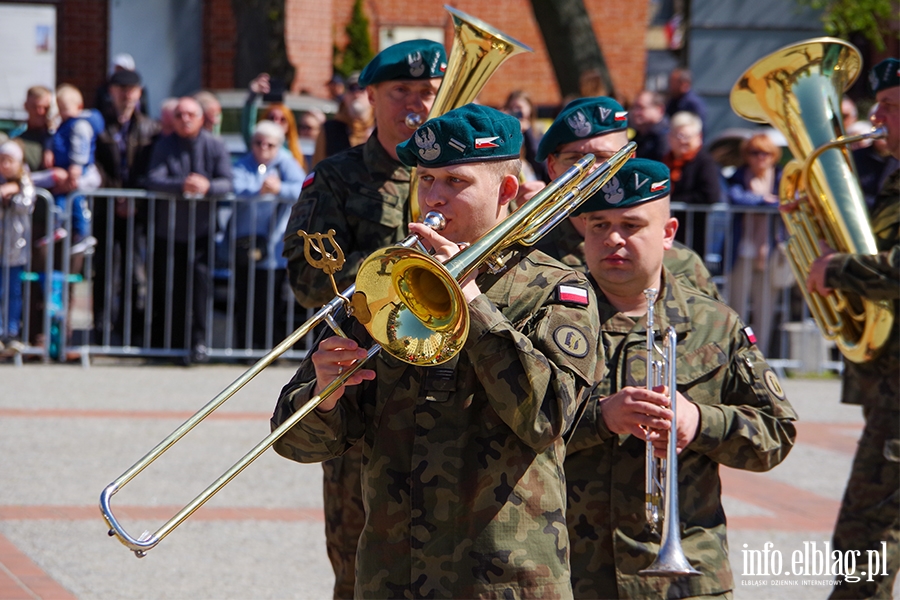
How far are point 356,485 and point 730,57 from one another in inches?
895

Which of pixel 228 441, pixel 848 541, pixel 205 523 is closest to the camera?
pixel 848 541

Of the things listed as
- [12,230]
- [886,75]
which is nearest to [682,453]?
[886,75]

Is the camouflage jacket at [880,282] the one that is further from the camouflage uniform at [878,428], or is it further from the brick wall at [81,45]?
the brick wall at [81,45]

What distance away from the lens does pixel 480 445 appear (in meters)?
3.08

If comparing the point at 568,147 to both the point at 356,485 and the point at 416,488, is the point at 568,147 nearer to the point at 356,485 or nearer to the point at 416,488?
the point at 356,485

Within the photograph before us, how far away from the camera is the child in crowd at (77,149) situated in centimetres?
1041

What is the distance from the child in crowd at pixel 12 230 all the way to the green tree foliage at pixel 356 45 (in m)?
15.3

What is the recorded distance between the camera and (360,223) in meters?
4.35

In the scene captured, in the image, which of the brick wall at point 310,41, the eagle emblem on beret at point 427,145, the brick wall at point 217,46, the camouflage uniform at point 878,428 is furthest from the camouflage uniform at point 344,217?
the brick wall at point 310,41

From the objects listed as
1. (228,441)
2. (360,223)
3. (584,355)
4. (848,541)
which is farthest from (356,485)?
(228,441)

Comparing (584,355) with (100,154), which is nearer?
(584,355)

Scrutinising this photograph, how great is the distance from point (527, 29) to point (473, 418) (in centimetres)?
2246

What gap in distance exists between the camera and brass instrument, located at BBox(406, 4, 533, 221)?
14.2 feet

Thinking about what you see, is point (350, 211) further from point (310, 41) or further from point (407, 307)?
point (310, 41)
